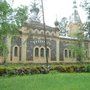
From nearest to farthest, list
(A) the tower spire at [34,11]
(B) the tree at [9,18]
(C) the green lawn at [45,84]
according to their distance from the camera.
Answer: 1. (C) the green lawn at [45,84]
2. (B) the tree at [9,18]
3. (A) the tower spire at [34,11]

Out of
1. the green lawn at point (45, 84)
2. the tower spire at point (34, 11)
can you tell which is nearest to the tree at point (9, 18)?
the green lawn at point (45, 84)

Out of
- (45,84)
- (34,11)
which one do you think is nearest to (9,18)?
(45,84)

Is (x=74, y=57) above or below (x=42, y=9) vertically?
below

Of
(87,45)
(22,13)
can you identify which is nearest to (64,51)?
(87,45)

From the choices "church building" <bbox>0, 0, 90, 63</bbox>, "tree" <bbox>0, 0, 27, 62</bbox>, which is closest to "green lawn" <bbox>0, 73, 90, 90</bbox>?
"tree" <bbox>0, 0, 27, 62</bbox>

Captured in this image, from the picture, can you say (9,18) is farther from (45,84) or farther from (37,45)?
(37,45)

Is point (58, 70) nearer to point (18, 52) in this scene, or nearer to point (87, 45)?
point (18, 52)

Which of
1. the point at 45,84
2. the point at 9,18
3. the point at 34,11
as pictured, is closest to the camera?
the point at 45,84

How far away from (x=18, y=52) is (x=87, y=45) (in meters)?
13.6

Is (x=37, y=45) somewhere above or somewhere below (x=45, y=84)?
above

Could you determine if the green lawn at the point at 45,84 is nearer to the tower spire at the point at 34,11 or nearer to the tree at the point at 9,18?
the tree at the point at 9,18

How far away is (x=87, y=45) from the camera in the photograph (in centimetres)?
4403

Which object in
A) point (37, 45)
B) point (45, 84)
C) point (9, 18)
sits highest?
point (9, 18)

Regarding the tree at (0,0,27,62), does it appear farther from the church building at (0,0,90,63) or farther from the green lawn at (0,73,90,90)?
the church building at (0,0,90,63)
